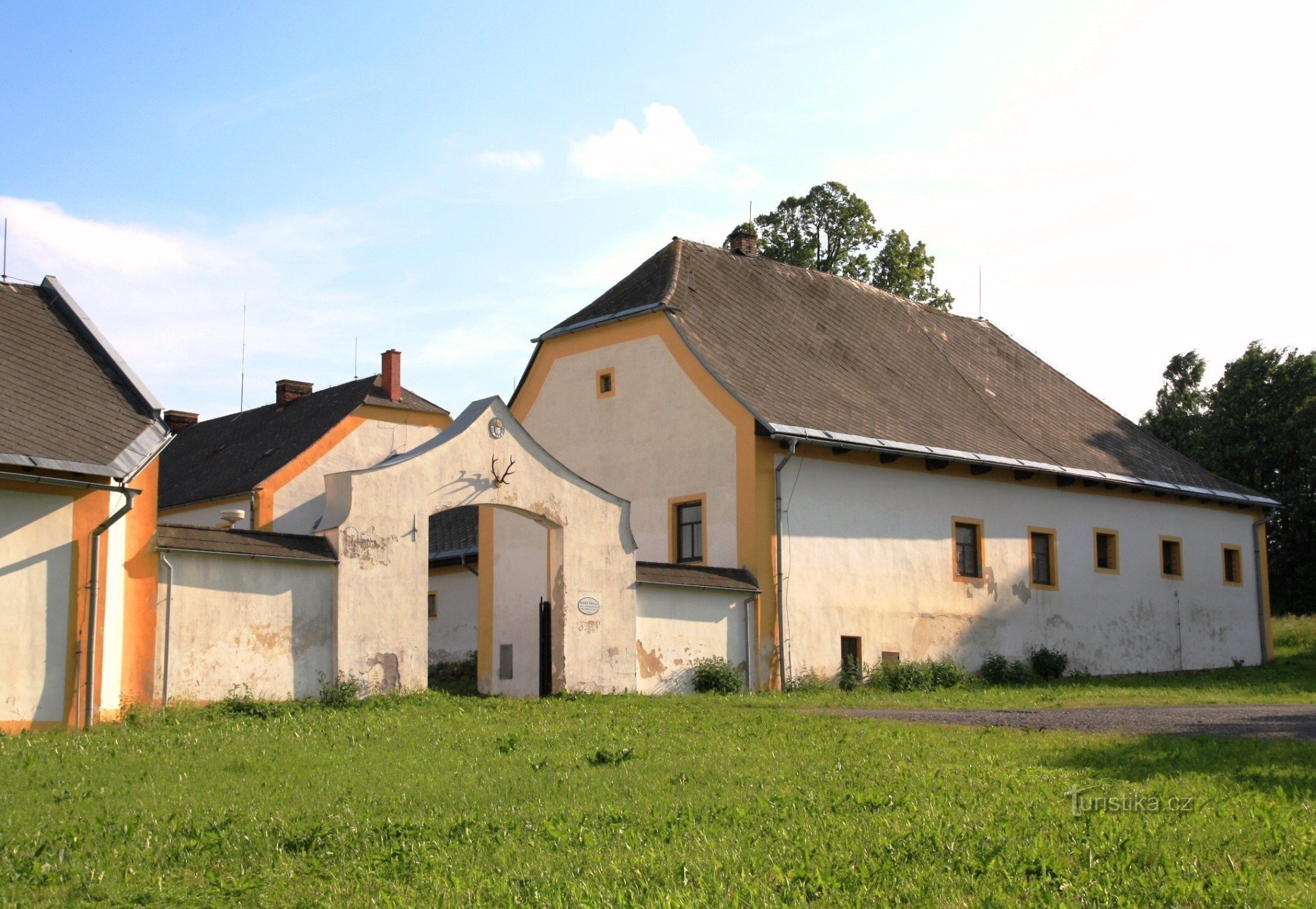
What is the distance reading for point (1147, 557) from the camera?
28.7 meters

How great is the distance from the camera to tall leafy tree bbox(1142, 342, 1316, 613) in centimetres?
4219

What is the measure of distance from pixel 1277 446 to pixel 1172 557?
52.1 ft

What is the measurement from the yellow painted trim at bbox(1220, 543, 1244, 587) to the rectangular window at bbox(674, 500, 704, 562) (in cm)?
1441

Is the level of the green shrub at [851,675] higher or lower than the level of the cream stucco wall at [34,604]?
lower

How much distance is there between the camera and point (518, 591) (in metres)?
22.5

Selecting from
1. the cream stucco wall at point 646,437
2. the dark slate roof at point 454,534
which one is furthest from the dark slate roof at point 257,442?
the cream stucco wall at point 646,437

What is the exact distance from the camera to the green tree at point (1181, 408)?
46000 mm

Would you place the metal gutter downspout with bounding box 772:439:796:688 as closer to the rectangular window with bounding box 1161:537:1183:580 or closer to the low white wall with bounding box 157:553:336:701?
the low white wall with bounding box 157:553:336:701

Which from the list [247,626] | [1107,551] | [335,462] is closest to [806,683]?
[247,626]

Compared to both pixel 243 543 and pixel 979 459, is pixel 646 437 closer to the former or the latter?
pixel 979 459

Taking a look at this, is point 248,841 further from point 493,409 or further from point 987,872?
point 493,409

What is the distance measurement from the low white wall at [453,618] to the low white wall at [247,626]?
1200 centimetres

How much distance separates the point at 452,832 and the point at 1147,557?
23.3 m

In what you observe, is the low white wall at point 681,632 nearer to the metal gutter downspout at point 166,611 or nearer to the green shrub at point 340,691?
the green shrub at point 340,691
